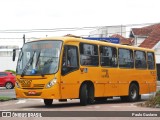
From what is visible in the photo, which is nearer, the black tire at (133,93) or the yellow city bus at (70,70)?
the yellow city bus at (70,70)

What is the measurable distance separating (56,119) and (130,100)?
407 inches

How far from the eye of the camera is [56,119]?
15016mm

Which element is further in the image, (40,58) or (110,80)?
(110,80)

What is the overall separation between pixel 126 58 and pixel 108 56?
203 centimetres

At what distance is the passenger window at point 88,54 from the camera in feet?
68.5

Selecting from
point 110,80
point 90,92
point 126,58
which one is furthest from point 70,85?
point 126,58

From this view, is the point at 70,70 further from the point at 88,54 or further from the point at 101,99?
the point at 101,99

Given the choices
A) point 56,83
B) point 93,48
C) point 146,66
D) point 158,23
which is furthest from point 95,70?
point 158,23

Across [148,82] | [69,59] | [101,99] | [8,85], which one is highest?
[69,59]

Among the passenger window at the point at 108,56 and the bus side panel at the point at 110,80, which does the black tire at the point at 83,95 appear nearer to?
the bus side panel at the point at 110,80

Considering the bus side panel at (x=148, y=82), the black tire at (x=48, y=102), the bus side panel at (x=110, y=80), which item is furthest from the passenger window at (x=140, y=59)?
the black tire at (x=48, y=102)

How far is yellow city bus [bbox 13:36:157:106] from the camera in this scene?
19500mm

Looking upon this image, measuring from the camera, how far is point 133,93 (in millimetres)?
25109

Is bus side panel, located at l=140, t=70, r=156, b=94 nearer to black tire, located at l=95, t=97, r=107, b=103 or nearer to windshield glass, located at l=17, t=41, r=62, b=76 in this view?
black tire, located at l=95, t=97, r=107, b=103
